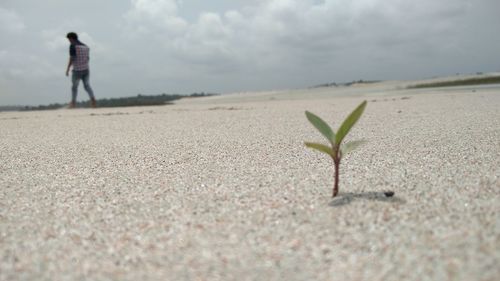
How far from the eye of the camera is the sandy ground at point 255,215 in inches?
25.9

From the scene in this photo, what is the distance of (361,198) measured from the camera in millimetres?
949

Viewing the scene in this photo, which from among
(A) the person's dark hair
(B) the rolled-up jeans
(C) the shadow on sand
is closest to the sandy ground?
(C) the shadow on sand

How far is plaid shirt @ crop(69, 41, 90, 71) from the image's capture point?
620 centimetres

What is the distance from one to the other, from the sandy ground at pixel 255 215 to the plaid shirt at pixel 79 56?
491 cm

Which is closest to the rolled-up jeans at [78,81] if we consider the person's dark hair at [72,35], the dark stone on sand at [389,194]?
the person's dark hair at [72,35]

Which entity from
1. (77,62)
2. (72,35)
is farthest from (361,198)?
(72,35)

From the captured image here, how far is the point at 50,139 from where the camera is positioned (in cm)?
233

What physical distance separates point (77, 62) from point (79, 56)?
10 centimetres

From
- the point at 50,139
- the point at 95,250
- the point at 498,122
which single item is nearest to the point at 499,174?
the point at 95,250

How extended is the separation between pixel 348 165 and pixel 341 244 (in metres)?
0.67

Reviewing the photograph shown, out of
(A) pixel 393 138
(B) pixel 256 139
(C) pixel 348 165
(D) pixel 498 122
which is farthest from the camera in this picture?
(D) pixel 498 122

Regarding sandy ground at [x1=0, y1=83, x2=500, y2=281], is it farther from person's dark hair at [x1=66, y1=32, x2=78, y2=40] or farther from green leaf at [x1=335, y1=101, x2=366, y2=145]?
person's dark hair at [x1=66, y1=32, x2=78, y2=40]

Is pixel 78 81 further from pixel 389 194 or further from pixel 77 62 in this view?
pixel 389 194

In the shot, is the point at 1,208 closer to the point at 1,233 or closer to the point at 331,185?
the point at 1,233
